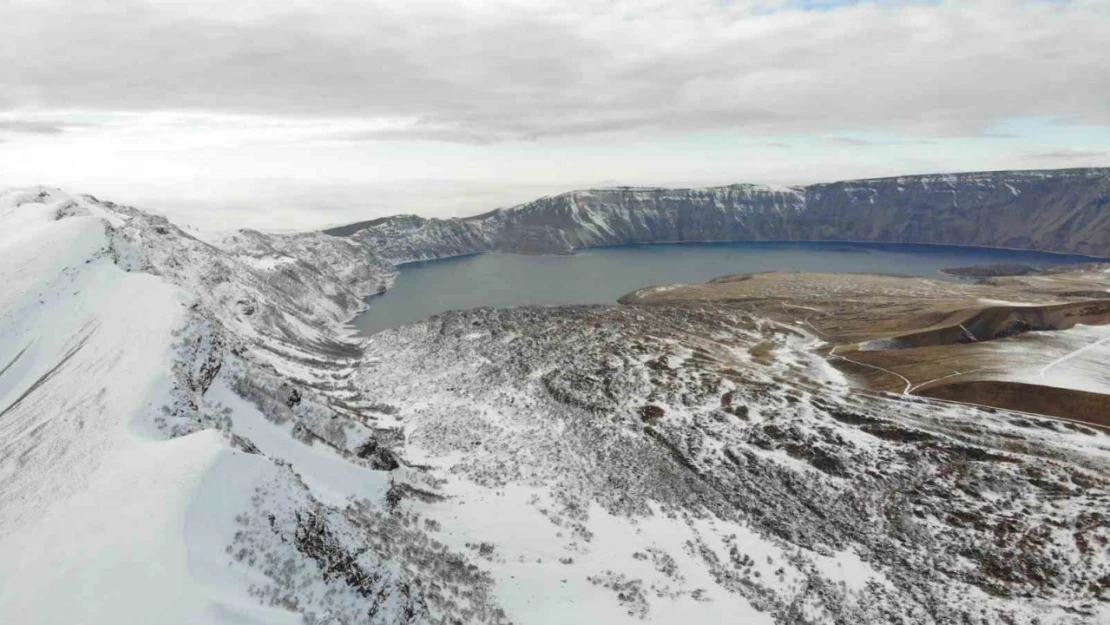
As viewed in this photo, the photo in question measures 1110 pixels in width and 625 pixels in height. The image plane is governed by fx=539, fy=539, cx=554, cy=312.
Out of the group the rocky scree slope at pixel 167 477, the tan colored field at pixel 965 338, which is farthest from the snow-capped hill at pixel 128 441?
the tan colored field at pixel 965 338

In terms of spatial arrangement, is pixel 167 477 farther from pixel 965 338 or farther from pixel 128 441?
pixel 965 338

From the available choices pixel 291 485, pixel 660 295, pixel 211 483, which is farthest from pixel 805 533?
pixel 660 295

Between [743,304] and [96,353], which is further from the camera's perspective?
[743,304]

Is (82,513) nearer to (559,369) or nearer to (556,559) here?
(556,559)

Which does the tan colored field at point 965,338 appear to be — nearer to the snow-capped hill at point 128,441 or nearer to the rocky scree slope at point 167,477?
the rocky scree slope at point 167,477

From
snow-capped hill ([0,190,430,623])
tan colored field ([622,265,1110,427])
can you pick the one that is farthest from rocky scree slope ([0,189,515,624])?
tan colored field ([622,265,1110,427])

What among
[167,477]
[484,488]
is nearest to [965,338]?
[484,488]
